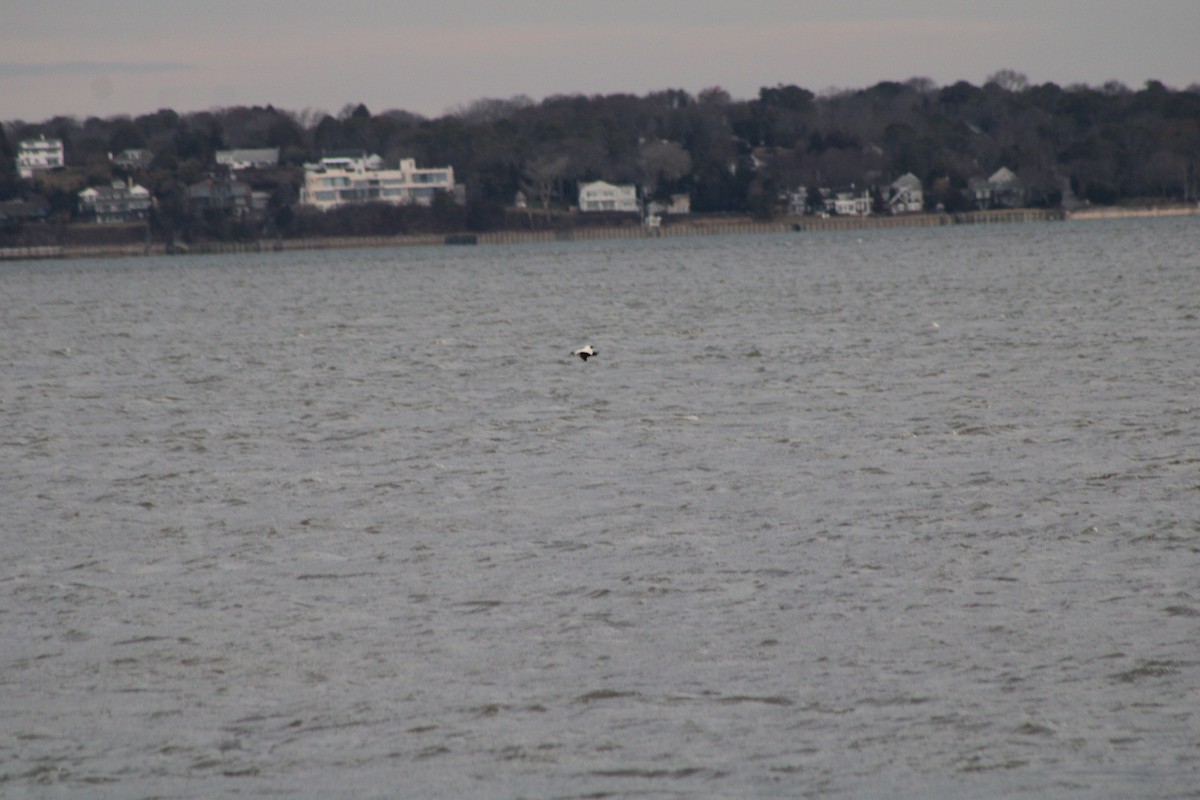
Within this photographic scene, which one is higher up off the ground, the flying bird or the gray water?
the flying bird

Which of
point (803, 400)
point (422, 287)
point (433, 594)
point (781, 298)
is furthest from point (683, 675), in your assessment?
point (422, 287)

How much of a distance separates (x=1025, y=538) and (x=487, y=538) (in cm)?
465

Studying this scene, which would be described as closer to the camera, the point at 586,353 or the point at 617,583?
the point at 617,583

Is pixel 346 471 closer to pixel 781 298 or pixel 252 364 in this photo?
pixel 252 364

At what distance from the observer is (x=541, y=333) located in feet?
149

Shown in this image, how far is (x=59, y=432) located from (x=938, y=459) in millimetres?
13028

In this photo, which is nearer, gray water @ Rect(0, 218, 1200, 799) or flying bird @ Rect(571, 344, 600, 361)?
gray water @ Rect(0, 218, 1200, 799)

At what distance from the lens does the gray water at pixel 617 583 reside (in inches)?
366

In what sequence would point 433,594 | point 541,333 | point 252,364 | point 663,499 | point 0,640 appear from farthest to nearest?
point 541,333 < point 252,364 < point 663,499 < point 433,594 < point 0,640

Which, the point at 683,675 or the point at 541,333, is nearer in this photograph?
the point at 683,675

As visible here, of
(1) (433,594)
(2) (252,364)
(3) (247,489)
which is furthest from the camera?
(2) (252,364)

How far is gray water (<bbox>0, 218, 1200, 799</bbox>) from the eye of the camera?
9305 mm

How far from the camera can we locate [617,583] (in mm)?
13062

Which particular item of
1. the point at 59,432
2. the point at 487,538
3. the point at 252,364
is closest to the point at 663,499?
the point at 487,538
